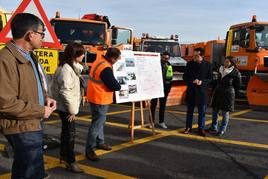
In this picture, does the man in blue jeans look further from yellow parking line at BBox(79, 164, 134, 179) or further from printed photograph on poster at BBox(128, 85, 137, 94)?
printed photograph on poster at BBox(128, 85, 137, 94)

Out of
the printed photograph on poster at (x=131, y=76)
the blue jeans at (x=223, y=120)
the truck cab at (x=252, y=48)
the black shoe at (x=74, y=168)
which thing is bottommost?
the black shoe at (x=74, y=168)

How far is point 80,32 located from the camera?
12078 millimetres

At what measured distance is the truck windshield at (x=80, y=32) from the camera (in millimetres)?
11906

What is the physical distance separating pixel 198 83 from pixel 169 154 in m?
2.00

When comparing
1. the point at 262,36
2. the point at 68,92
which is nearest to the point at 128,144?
the point at 68,92

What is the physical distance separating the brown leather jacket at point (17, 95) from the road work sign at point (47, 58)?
2.91 metres

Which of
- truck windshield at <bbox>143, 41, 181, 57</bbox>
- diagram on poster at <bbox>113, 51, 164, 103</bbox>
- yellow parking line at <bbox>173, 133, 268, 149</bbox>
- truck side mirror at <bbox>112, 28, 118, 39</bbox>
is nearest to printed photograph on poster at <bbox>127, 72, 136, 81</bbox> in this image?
diagram on poster at <bbox>113, 51, 164, 103</bbox>

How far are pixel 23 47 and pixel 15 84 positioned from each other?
33 cm

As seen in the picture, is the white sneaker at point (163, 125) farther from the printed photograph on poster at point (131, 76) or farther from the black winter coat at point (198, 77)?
the printed photograph on poster at point (131, 76)

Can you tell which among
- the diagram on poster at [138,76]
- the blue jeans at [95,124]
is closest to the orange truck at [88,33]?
the diagram on poster at [138,76]

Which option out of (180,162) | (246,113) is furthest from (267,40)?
(180,162)

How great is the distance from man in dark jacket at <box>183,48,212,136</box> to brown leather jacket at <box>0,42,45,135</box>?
16.3 ft

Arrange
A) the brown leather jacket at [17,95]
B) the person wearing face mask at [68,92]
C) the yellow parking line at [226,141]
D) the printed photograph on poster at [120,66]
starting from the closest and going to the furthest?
1. the brown leather jacket at [17,95]
2. the person wearing face mask at [68,92]
3. the printed photograph on poster at [120,66]
4. the yellow parking line at [226,141]

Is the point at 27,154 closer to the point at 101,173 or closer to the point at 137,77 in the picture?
the point at 101,173
